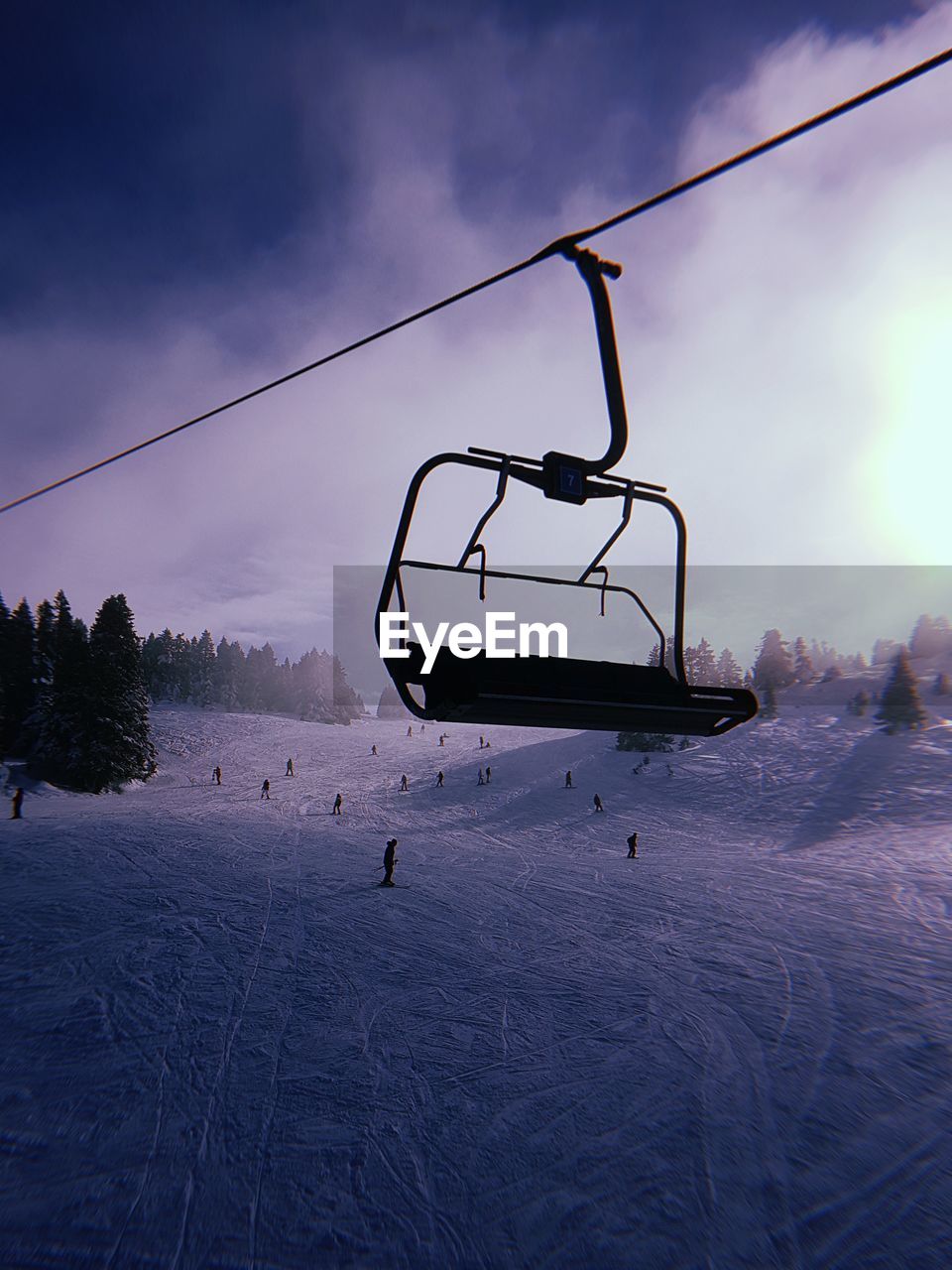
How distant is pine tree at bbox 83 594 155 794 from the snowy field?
584 inches

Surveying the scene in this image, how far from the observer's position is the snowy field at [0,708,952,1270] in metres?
4.99

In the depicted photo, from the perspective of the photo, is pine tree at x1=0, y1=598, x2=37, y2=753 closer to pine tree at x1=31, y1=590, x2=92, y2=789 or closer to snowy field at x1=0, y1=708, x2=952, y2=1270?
pine tree at x1=31, y1=590, x2=92, y2=789

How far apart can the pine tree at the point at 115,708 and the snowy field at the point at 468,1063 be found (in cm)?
1483

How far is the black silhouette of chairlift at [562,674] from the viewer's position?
7.83 ft

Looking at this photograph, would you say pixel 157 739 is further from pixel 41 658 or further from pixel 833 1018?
pixel 833 1018

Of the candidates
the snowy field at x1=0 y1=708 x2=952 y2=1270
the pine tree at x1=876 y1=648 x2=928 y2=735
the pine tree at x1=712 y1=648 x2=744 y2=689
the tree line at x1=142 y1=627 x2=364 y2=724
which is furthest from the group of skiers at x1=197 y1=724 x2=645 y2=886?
the tree line at x1=142 y1=627 x2=364 y2=724

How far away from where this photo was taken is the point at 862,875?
1712 cm

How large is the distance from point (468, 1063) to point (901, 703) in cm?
4293

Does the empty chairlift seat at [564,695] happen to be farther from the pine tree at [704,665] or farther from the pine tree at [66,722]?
the pine tree at [704,665]

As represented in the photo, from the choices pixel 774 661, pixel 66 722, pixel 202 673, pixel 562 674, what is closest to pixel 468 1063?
pixel 562 674

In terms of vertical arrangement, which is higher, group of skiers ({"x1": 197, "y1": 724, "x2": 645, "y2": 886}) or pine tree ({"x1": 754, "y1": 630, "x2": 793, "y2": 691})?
pine tree ({"x1": 754, "y1": 630, "x2": 793, "y2": 691})

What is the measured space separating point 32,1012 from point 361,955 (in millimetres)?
4728

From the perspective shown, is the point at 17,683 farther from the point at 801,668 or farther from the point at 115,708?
the point at 801,668

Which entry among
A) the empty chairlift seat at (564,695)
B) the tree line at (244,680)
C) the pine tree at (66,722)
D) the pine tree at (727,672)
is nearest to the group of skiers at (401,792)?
the pine tree at (66,722)
